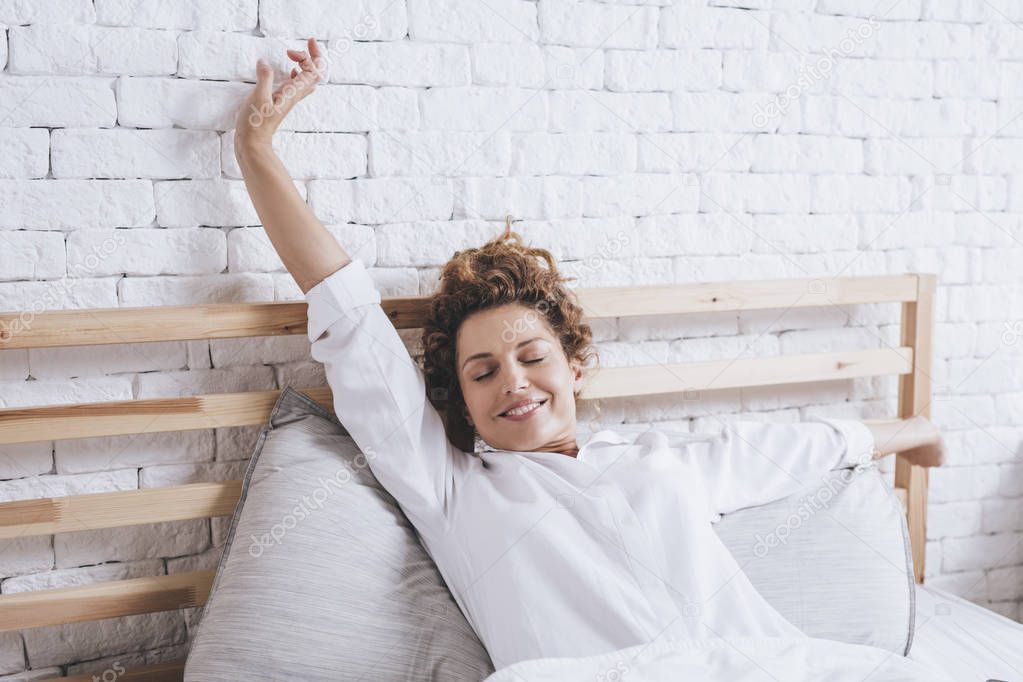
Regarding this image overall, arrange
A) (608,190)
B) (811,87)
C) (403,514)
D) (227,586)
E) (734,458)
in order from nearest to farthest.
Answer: (227,586), (403,514), (734,458), (608,190), (811,87)

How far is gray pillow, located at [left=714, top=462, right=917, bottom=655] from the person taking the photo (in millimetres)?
1172

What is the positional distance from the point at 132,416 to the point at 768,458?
0.96 metres

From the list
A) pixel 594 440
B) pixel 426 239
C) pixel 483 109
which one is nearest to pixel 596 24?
pixel 483 109

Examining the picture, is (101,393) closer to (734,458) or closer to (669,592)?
(669,592)

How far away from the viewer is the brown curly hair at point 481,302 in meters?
1.19

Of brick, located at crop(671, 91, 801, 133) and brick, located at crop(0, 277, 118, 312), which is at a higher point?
brick, located at crop(671, 91, 801, 133)

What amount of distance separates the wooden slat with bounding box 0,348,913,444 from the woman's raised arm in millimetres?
214

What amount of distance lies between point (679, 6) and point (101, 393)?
1137 mm

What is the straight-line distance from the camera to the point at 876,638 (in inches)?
45.9

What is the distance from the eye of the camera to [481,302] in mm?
1188

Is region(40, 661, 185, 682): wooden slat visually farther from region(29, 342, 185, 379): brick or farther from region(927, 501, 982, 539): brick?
region(927, 501, 982, 539): brick

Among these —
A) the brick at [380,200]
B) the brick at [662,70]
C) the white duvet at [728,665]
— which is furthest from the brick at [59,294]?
the brick at [662,70]

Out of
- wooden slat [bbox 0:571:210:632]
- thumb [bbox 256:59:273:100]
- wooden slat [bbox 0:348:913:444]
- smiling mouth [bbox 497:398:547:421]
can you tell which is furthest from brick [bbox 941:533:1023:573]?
thumb [bbox 256:59:273:100]

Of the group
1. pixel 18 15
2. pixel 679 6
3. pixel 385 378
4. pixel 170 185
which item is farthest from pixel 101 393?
pixel 679 6
